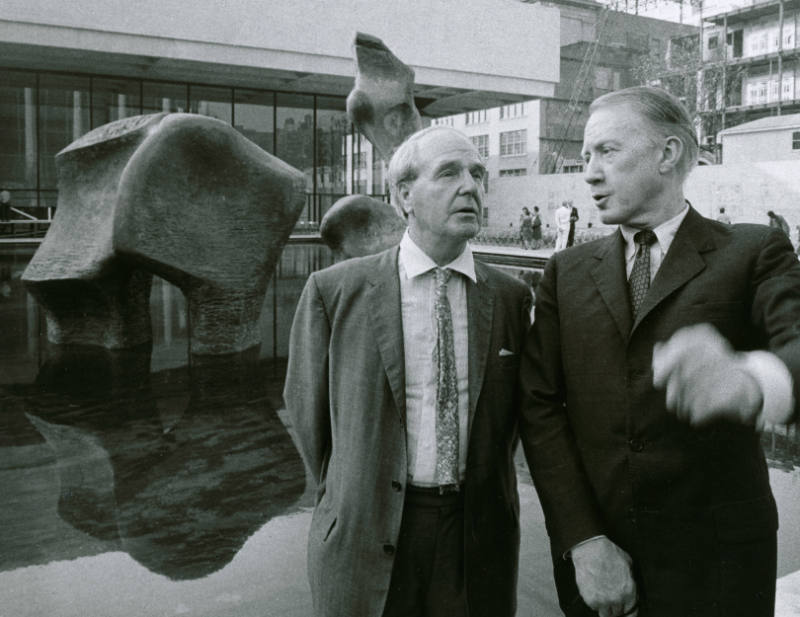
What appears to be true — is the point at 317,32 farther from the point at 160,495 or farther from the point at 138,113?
the point at 160,495

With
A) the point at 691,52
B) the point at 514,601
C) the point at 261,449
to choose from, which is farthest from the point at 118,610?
the point at 691,52

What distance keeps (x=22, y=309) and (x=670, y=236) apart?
1095 cm

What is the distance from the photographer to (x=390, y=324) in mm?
2199

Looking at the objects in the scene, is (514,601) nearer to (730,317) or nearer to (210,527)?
(730,317)

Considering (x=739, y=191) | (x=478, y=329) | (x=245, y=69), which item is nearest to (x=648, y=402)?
(x=478, y=329)

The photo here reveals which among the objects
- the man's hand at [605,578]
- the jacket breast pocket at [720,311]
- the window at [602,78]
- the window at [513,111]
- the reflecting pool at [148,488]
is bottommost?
the reflecting pool at [148,488]

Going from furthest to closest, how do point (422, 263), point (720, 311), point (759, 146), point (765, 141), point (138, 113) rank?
point (759, 146) < point (765, 141) < point (138, 113) < point (422, 263) < point (720, 311)

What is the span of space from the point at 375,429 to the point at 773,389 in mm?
985

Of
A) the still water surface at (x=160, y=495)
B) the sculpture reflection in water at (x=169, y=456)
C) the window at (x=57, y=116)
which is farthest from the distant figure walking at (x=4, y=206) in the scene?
the sculpture reflection in water at (x=169, y=456)

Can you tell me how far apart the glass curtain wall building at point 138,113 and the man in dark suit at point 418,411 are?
24.0m

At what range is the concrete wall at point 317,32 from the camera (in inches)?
866

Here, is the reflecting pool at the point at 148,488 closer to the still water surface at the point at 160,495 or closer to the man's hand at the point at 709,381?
the still water surface at the point at 160,495

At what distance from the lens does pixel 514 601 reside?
2254 millimetres

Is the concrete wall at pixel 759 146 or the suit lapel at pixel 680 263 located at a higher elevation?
the concrete wall at pixel 759 146
